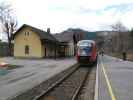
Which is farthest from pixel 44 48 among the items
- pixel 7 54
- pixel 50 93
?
pixel 50 93

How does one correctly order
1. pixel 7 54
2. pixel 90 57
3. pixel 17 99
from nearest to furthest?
pixel 17 99
pixel 90 57
pixel 7 54

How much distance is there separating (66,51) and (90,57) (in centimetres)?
4779

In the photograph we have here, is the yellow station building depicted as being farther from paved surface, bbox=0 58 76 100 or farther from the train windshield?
paved surface, bbox=0 58 76 100

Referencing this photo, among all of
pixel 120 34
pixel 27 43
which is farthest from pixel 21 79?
pixel 120 34

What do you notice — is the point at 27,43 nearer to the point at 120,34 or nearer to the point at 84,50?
the point at 84,50

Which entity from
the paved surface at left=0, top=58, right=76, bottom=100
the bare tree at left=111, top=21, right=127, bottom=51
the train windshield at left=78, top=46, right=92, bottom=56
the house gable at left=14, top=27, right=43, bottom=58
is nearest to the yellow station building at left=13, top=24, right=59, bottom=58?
the house gable at left=14, top=27, right=43, bottom=58

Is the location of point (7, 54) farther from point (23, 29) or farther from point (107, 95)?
point (107, 95)

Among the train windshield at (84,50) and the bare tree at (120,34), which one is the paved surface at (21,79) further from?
the bare tree at (120,34)

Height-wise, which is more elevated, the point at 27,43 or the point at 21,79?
the point at 27,43

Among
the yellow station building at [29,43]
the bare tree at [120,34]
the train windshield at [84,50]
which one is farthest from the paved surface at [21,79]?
the bare tree at [120,34]

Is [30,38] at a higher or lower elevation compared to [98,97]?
higher

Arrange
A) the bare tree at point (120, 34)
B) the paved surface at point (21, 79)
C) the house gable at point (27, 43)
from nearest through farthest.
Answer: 1. the paved surface at point (21, 79)
2. the house gable at point (27, 43)
3. the bare tree at point (120, 34)

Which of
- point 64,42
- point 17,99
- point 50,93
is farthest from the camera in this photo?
point 64,42

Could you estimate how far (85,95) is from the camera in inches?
619
